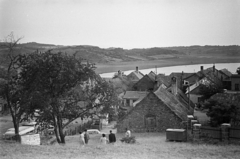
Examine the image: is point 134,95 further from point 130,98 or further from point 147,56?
point 147,56

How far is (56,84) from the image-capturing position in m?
22.2

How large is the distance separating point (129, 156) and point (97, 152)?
1.74 meters

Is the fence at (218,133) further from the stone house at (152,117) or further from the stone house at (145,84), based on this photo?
the stone house at (145,84)

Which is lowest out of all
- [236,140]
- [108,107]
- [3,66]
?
[236,140]

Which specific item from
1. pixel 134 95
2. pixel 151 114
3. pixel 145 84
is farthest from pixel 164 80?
pixel 151 114

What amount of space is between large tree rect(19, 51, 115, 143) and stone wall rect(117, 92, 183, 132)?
14.2 feet

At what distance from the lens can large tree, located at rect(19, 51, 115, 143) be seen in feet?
72.2

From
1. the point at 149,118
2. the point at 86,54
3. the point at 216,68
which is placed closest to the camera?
the point at 149,118

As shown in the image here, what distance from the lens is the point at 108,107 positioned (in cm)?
2405

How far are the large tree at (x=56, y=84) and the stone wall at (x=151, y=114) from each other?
4.34 m

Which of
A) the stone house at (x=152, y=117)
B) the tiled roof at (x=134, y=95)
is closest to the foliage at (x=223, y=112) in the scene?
the stone house at (x=152, y=117)

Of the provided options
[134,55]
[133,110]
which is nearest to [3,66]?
[133,110]

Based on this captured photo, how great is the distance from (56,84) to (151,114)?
9.35 metres

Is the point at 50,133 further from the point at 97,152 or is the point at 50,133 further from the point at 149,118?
the point at 97,152
